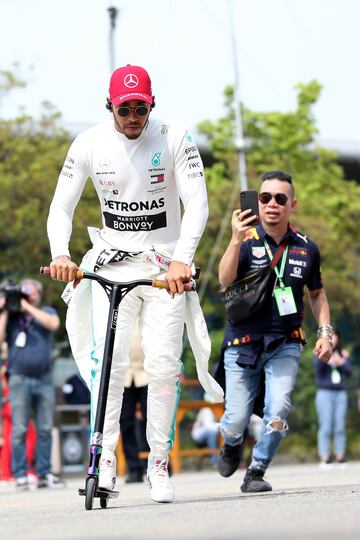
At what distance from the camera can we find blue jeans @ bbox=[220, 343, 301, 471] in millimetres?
9266

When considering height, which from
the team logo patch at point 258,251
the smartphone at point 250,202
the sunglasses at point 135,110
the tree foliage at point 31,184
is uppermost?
the tree foliage at point 31,184

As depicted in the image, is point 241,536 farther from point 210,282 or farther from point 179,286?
point 210,282

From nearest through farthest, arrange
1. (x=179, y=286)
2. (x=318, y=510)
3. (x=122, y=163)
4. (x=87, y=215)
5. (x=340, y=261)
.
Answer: (x=318, y=510) < (x=179, y=286) < (x=122, y=163) < (x=87, y=215) < (x=340, y=261)

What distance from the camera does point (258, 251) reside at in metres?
9.44

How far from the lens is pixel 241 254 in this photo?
9.47 m

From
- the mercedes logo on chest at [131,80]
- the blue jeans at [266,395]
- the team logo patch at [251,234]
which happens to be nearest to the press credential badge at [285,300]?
the blue jeans at [266,395]

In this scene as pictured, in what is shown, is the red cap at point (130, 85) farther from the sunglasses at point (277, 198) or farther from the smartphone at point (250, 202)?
the sunglasses at point (277, 198)

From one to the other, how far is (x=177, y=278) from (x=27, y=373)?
7428 millimetres

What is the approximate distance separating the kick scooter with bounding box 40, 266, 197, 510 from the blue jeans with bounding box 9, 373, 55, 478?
698cm

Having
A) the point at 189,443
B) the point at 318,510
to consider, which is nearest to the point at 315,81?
the point at 189,443

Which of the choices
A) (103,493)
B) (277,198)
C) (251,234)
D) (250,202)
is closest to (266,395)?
(251,234)

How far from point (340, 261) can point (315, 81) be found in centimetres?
587

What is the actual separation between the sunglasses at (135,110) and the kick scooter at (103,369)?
90 cm

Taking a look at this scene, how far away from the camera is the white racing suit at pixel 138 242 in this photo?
7988 mm
